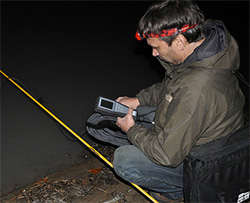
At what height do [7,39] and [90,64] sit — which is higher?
[7,39]

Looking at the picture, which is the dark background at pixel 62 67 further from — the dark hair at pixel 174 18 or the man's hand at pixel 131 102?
the dark hair at pixel 174 18

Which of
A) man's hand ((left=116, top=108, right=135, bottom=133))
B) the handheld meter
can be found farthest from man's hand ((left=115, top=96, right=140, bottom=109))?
man's hand ((left=116, top=108, right=135, bottom=133))

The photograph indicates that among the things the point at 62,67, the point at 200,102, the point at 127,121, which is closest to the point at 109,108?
the point at 127,121

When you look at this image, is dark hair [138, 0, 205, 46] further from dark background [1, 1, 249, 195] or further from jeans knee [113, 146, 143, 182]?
dark background [1, 1, 249, 195]

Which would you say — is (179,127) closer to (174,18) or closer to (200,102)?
(200,102)

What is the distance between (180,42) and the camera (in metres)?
1.75

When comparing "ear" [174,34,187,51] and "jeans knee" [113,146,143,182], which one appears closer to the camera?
"ear" [174,34,187,51]

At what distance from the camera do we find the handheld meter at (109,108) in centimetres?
220

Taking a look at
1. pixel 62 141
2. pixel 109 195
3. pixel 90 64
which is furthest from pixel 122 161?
pixel 90 64

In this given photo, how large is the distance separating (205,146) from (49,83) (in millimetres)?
2555

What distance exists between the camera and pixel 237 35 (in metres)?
5.53

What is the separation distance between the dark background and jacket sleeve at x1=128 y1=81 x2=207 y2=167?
1.24 meters

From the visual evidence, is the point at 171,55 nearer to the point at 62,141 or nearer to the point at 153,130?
the point at 153,130

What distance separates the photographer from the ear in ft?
5.70
